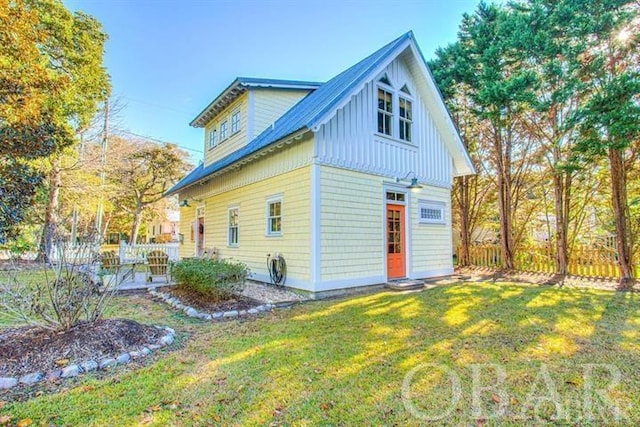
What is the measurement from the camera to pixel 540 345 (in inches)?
166

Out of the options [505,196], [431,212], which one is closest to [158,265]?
[431,212]

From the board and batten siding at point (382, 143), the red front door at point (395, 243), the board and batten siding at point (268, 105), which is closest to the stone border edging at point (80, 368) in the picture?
the board and batten siding at point (382, 143)

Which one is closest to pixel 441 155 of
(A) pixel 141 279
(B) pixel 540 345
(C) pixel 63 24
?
(B) pixel 540 345

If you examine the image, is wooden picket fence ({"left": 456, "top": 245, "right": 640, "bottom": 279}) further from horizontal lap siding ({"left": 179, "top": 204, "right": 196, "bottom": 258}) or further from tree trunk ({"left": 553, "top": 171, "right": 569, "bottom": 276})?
horizontal lap siding ({"left": 179, "top": 204, "right": 196, "bottom": 258})

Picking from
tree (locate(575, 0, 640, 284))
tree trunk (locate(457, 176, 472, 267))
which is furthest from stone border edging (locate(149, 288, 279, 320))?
tree trunk (locate(457, 176, 472, 267))

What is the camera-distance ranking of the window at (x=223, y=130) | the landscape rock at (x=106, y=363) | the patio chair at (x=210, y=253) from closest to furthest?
the landscape rock at (x=106, y=363) → the patio chair at (x=210, y=253) → the window at (x=223, y=130)

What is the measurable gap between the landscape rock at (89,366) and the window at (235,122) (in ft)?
31.6

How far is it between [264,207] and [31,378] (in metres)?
6.64

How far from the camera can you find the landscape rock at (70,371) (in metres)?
3.42

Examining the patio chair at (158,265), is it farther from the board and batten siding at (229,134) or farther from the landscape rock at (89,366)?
the landscape rock at (89,366)

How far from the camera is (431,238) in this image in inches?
413

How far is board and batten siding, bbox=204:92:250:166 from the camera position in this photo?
1165cm

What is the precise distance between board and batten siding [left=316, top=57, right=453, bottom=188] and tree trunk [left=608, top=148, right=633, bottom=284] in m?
4.32

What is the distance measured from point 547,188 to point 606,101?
637cm
